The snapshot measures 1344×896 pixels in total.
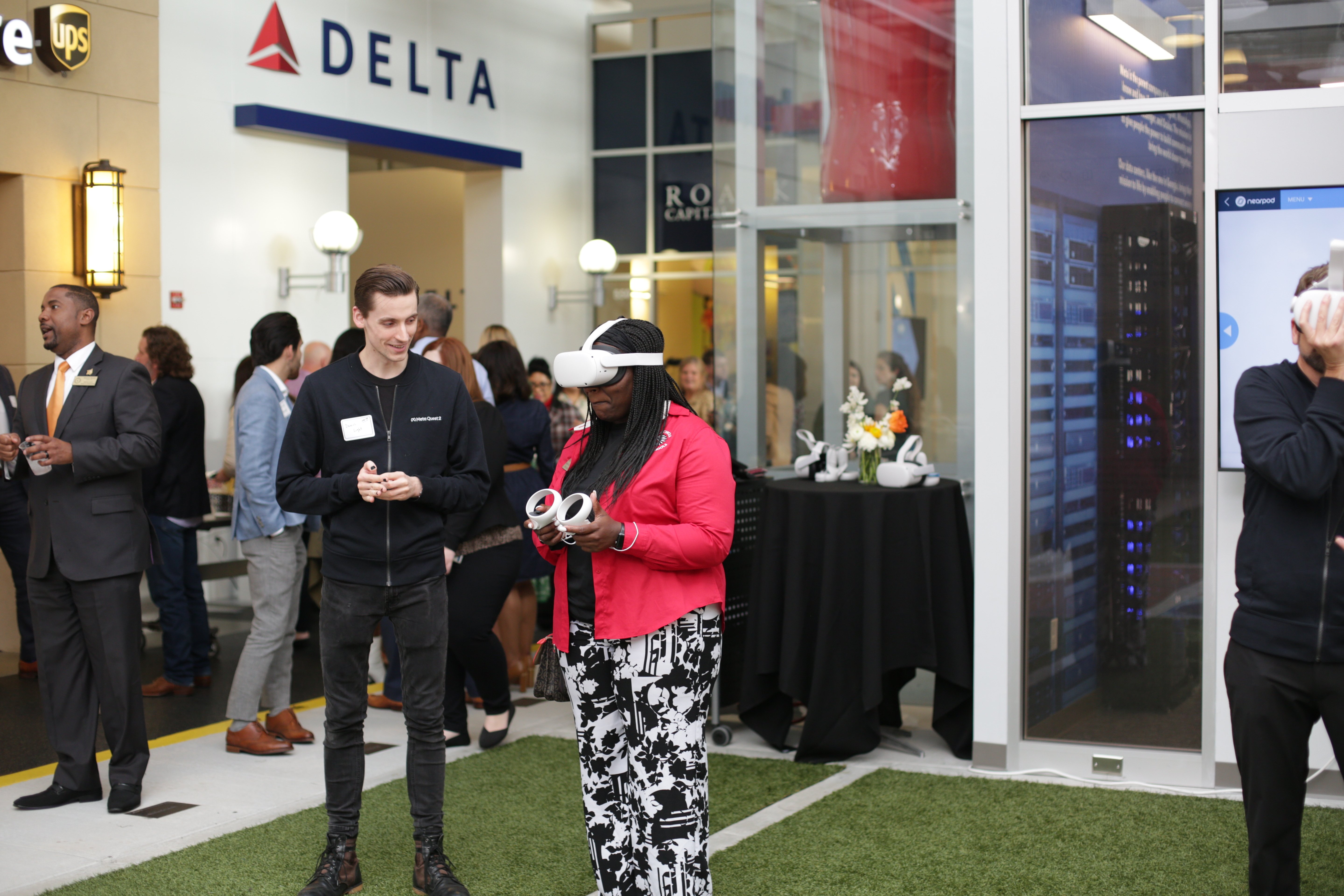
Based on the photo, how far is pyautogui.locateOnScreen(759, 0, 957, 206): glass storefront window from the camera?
18.4 feet

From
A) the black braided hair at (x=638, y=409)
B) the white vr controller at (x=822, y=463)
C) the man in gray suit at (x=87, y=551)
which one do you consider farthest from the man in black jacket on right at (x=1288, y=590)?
the man in gray suit at (x=87, y=551)

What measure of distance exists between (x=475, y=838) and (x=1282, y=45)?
12.2 feet

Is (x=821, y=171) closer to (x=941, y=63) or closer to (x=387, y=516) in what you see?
(x=941, y=63)

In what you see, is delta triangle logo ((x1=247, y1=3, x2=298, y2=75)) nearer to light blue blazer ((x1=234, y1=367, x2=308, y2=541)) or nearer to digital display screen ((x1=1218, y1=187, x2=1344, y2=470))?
light blue blazer ((x1=234, y1=367, x2=308, y2=541))

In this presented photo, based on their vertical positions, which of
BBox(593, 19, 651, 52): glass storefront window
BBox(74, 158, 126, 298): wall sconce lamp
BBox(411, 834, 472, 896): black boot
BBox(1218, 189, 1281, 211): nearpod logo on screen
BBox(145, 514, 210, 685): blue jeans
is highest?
BBox(593, 19, 651, 52): glass storefront window

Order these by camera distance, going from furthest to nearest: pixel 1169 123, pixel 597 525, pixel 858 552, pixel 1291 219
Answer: pixel 858 552 < pixel 1169 123 < pixel 1291 219 < pixel 597 525

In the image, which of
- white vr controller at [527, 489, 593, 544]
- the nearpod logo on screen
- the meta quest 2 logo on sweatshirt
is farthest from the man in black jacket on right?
the meta quest 2 logo on sweatshirt

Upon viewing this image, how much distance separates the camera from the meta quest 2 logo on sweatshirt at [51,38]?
7.24 m

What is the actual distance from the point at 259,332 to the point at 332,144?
5.76 metres

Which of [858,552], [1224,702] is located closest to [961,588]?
[858,552]

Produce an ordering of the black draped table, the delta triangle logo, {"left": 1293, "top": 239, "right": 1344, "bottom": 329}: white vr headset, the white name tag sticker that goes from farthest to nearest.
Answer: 1. the delta triangle logo
2. the black draped table
3. the white name tag sticker
4. {"left": 1293, "top": 239, "right": 1344, "bottom": 329}: white vr headset

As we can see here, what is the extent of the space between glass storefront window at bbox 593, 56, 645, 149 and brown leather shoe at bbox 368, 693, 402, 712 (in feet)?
28.8

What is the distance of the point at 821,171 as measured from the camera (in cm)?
580

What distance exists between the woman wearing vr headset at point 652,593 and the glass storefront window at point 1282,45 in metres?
2.63
